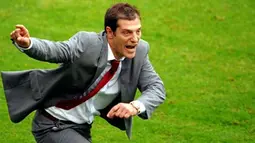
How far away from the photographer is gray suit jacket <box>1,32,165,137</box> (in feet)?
15.8

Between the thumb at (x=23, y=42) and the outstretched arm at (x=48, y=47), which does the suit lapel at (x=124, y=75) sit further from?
the thumb at (x=23, y=42)

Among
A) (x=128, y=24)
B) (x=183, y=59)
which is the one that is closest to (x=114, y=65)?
(x=128, y=24)

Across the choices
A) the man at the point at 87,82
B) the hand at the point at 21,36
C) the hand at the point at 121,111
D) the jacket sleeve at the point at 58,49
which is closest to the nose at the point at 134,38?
the man at the point at 87,82

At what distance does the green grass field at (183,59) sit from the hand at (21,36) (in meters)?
3.36

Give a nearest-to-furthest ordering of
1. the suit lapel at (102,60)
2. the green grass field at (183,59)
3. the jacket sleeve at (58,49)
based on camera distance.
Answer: the jacket sleeve at (58,49) → the suit lapel at (102,60) → the green grass field at (183,59)

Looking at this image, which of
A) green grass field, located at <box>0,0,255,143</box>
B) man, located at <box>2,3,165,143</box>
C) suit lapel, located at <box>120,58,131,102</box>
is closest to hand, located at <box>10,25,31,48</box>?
man, located at <box>2,3,165,143</box>

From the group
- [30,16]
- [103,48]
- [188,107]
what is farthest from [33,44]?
[30,16]

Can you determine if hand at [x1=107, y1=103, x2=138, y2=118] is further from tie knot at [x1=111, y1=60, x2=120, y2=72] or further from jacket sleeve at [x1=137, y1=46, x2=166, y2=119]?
tie knot at [x1=111, y1=60, x2=120, y2=72]

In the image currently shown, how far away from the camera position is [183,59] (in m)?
10.4

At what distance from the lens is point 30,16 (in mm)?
11938

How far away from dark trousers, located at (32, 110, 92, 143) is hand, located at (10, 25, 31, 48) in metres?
0.97

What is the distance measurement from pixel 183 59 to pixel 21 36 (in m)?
6.26

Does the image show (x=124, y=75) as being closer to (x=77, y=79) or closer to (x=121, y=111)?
(x=77, y=79)

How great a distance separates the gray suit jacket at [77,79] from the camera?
4.82m
